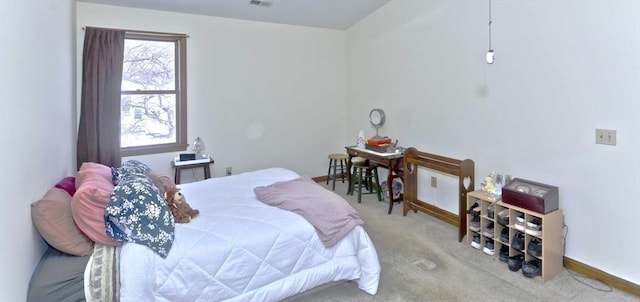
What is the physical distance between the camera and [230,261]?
6.37ft

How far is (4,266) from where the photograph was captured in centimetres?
127

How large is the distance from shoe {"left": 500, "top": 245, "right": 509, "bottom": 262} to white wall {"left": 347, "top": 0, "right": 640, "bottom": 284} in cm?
42

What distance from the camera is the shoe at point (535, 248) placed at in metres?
2.46

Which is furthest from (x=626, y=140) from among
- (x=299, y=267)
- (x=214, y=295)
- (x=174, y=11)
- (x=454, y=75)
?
(x=174, y=11)

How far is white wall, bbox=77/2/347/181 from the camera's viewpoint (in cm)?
408

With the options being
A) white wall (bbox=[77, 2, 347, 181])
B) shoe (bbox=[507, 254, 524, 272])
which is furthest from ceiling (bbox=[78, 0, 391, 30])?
shoe (bbox=[507, 254, 524, 272])


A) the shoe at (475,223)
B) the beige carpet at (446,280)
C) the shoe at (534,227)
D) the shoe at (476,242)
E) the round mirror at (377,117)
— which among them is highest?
the round mirror at (377,117)

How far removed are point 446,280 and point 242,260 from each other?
1.46 meters

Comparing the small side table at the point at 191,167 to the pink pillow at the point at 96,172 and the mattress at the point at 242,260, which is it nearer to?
the pink pillow at the point at 96,172

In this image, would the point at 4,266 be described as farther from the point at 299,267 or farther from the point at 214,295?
the point at 299,267

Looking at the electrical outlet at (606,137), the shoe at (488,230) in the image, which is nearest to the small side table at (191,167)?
the shoe at (488,230)

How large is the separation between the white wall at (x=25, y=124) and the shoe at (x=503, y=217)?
2.92 meters

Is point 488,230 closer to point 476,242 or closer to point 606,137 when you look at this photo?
point 476,242

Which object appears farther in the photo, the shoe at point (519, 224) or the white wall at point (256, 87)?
the white wall at point (256, 87)
